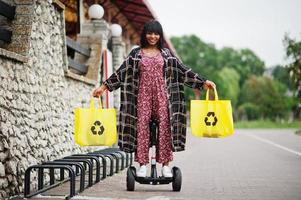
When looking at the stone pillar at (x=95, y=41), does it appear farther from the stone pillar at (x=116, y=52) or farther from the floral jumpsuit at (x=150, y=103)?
the floral jumpsuit at (x=150, y=103)

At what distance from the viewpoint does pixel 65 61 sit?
8656 millimetres

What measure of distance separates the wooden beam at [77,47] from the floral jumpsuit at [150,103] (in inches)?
144

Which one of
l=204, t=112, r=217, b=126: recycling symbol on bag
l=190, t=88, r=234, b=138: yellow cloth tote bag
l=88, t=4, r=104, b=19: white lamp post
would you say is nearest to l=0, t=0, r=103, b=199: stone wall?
l=190, t=88, r=234, b=138: yellow cloth tote bag

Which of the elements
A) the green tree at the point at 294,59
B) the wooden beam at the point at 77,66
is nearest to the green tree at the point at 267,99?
the green tree at the point at 294,59

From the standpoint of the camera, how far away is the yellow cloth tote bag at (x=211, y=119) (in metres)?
6.68

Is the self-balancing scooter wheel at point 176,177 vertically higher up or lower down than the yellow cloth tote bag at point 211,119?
lower down

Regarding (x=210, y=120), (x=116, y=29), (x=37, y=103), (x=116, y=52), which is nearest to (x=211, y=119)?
(x=210, y=120)

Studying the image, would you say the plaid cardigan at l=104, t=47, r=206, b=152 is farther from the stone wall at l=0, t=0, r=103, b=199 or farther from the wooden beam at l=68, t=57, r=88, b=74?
the wooden beam at l=68, t=57, r=88, b=74

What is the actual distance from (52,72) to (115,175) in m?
1.80

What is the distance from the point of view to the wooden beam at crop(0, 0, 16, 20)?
6555 mm

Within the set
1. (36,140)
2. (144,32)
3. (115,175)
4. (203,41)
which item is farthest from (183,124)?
(203,41)

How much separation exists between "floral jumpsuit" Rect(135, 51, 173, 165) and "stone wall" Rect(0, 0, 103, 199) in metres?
1.26

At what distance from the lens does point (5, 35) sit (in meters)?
6.74

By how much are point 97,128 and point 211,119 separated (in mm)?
1292
